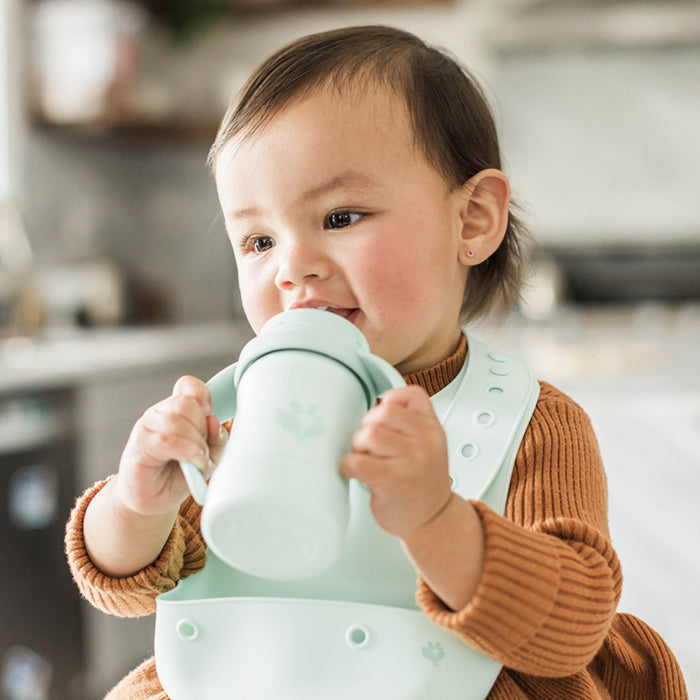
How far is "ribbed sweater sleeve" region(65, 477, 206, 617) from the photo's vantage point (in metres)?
0.66

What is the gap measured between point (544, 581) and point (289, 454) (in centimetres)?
20

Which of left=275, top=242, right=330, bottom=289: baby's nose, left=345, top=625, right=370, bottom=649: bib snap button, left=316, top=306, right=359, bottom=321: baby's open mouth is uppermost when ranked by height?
left=275, top=242, right=330, bottom=289: baby's nose

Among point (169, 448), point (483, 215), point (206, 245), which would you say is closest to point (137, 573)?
point (169, 448)

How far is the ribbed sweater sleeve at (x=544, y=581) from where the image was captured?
0.55 m

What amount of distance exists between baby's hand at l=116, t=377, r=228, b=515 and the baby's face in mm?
152

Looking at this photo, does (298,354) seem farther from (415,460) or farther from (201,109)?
(201,109)

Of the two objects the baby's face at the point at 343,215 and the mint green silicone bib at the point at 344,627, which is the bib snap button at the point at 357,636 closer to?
the mint green silicone bib at the point at 344,627

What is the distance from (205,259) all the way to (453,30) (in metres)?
1.28

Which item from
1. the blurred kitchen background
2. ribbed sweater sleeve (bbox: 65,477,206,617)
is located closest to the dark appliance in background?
the blurred kitchen background

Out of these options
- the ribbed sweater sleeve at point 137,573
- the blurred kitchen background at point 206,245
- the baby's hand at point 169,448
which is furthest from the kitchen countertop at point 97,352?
the baby's hand at point 169,448

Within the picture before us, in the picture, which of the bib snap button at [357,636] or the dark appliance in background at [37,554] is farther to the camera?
the dark appliance in background at [37,554]

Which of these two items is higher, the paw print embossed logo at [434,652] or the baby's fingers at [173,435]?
the baby's fingers at [173,435]

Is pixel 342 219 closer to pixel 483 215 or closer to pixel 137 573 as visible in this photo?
pixel 483 215

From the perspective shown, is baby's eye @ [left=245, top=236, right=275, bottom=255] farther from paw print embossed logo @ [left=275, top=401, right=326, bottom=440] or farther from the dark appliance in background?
the dark appliance in background
